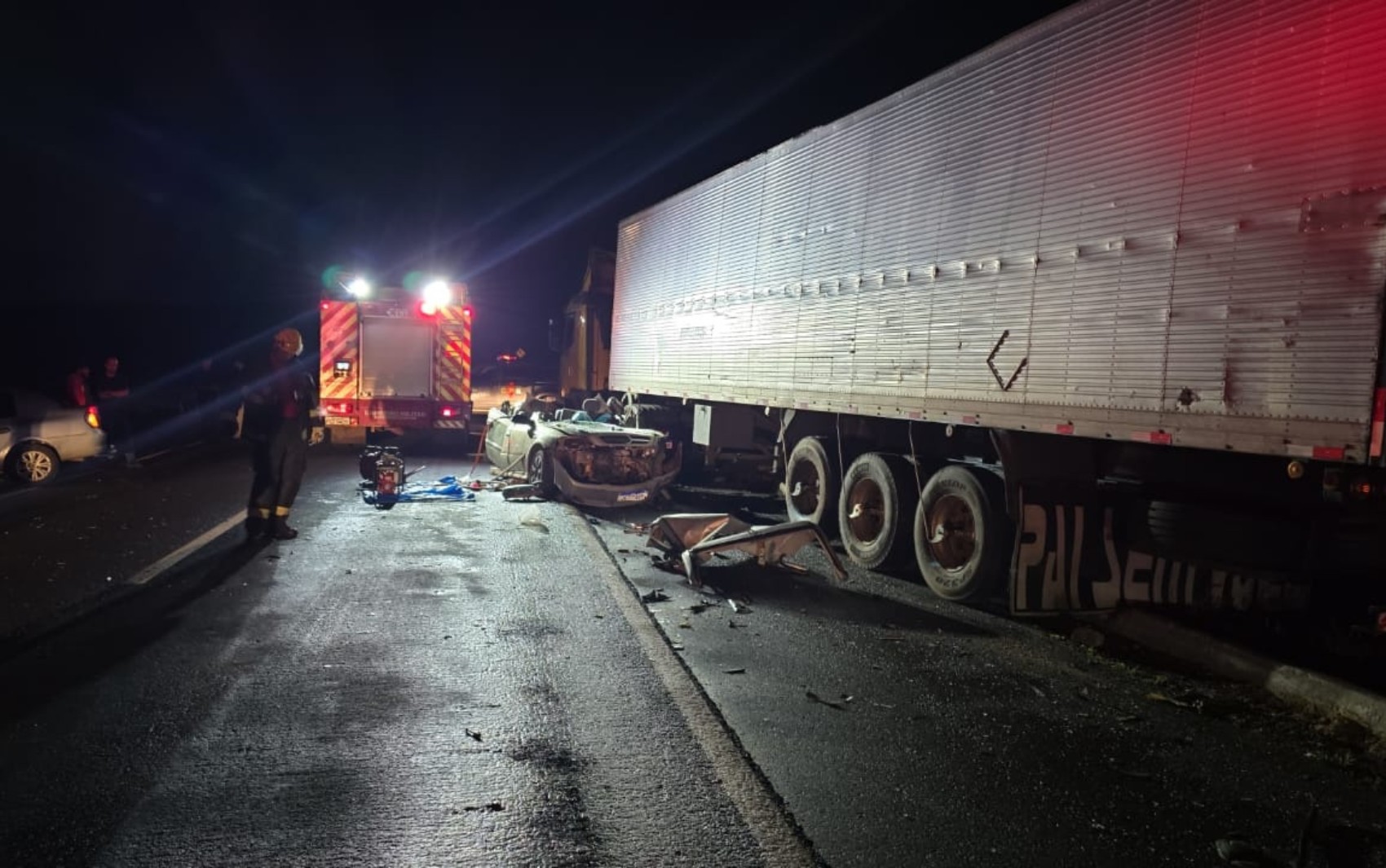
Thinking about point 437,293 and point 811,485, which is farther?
point 437,293

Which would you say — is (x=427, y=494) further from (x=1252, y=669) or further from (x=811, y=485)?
(x=1252, y=669)

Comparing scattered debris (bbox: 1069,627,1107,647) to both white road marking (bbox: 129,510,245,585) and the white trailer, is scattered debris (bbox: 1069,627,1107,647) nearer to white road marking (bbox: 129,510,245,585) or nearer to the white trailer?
the white trailer

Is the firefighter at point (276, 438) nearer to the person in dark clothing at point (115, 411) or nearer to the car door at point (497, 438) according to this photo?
the car door at point (497, 438)

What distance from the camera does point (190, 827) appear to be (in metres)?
3.21

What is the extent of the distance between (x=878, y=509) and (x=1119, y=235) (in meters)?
3.69

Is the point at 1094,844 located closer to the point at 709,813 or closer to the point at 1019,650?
the point at 709,813

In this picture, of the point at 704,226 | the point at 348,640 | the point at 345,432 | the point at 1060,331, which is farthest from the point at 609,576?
the point at 345,432

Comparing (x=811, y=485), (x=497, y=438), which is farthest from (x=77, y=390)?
(x=811, y=485)

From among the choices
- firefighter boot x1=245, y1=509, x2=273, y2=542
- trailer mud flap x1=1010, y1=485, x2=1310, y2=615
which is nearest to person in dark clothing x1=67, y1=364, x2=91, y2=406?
firefighter boot x1=245, y1=509, x2=273, y2=542

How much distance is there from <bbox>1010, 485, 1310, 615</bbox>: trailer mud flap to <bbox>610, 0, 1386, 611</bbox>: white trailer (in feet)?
0.06

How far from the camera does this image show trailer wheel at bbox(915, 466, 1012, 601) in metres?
7.20

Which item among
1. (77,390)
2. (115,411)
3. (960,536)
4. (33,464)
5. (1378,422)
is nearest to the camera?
(1378,422)

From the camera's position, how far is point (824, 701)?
4.85m

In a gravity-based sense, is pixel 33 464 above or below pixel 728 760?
above
